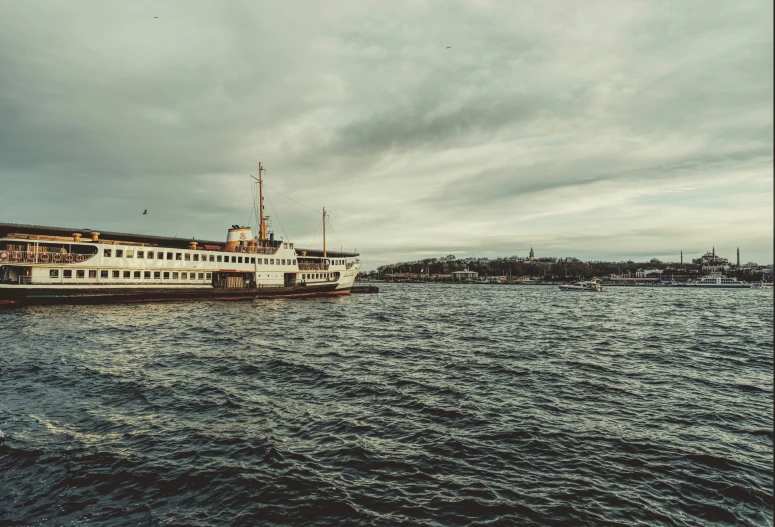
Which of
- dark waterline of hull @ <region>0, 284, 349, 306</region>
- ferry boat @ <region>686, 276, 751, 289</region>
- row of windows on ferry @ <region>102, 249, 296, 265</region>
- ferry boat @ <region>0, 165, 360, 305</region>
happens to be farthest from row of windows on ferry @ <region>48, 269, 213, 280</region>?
ferry boat @ <region>686, 276, 751, 289</region>

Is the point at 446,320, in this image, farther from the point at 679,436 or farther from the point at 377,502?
the point at 377,502

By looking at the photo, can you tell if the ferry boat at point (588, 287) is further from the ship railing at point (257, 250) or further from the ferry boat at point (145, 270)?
the ship railing at point (257, 250)

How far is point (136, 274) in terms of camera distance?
57.4 m

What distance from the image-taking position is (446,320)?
4544 centimetres

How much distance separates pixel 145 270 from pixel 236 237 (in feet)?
58.2

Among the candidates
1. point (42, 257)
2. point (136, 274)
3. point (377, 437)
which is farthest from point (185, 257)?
point (377, 437)

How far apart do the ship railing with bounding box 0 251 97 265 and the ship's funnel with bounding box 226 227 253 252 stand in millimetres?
21818

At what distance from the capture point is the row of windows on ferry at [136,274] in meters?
52.1

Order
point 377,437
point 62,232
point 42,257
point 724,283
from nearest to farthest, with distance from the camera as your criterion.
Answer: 1. point 377,437
2. point 42,257
3. point 62,232
4. point 724,283

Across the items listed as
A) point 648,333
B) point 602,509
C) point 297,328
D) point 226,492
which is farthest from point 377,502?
point 648,333

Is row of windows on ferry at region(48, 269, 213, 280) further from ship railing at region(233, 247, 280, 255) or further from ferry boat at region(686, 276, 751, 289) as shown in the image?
ferry boat at region(686, 276, 751, 289)

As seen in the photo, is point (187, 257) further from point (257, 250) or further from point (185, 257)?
point (257, 250)

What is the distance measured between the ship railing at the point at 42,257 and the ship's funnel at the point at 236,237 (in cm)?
2182

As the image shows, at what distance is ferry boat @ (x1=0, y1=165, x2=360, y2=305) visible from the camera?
4972 cm
